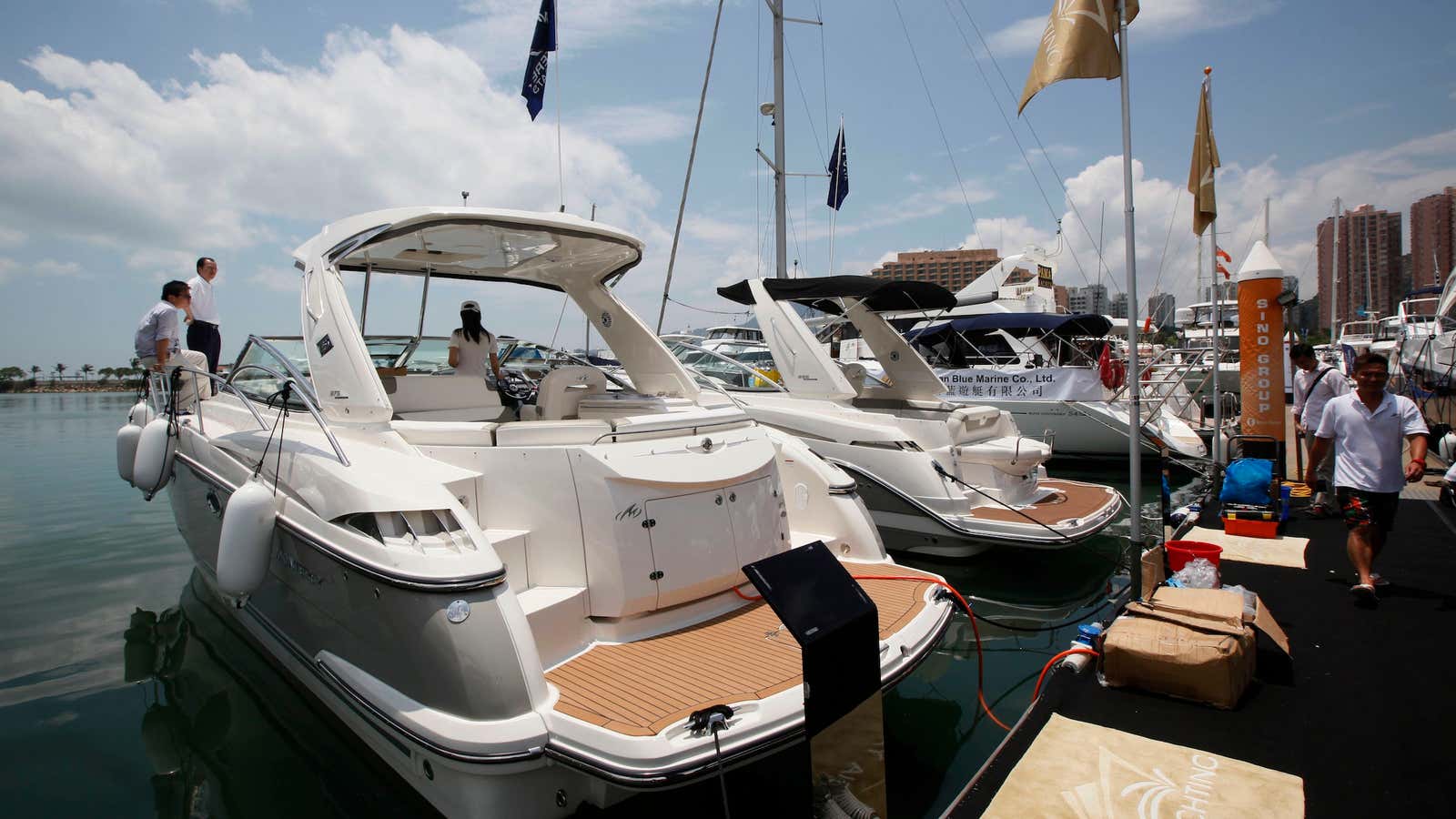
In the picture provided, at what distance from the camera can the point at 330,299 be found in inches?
165

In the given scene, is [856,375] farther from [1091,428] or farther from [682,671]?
[682,671]

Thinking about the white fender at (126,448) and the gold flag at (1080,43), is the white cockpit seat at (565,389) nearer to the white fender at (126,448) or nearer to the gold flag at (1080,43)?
the gold flag at (1080,43)

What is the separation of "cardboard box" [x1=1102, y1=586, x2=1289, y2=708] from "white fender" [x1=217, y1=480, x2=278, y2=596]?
4129 mm

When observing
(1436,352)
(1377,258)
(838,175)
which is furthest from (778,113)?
(1377,258)

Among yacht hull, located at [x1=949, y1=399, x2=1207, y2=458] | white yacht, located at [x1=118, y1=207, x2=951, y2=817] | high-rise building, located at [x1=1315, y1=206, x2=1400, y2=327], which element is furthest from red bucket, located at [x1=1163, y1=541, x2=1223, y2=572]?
high-rise building, located at [x1=1315, y1=206, x2=1400, y2=327]

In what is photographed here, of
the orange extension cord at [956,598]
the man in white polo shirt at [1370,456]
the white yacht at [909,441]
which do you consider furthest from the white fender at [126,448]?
the man in white polo shirt at [1370,456]

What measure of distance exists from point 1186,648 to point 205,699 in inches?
216

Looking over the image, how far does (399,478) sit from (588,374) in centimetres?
186

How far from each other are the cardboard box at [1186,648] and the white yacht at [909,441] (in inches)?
107

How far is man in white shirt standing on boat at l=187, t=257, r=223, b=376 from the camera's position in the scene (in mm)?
6938

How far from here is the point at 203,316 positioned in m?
7.06

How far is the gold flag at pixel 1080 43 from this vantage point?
4.43 metres

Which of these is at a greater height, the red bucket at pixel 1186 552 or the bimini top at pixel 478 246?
the bimini top at pixel 478 246

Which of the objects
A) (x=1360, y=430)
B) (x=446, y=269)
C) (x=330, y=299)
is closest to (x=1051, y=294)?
(x=1360, y=430)
